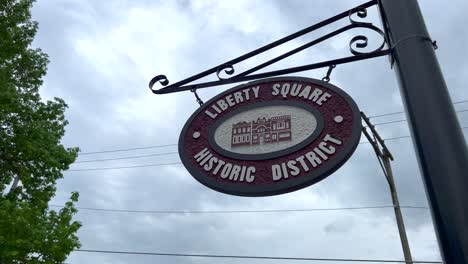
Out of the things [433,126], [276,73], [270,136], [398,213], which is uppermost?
[398,213]

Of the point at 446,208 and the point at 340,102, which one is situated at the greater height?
the point at 340,102

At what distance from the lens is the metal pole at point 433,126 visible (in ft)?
5.14

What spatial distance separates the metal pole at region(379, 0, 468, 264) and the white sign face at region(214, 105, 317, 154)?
61 centimetres

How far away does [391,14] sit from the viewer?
2.28 meters

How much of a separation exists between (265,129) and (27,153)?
6.05 metres

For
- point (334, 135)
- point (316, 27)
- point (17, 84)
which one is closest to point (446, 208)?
point (334, 135)

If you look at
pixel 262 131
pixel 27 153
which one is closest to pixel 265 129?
pixel 262 131

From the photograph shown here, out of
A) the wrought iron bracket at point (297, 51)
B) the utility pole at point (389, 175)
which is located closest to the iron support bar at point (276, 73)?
the wrought iron bracket at point (297, 51)

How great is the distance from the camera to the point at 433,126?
1.80 m

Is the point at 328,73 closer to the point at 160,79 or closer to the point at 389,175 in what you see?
the point at 160,79

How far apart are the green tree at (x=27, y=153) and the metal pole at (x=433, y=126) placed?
19.5 ft

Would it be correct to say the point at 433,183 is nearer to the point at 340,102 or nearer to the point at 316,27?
the point at 340,102

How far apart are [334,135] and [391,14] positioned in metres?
0.77

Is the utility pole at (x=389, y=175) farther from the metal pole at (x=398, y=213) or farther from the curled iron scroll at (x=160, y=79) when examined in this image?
the curled iron scroll at (x=160, y=79)
